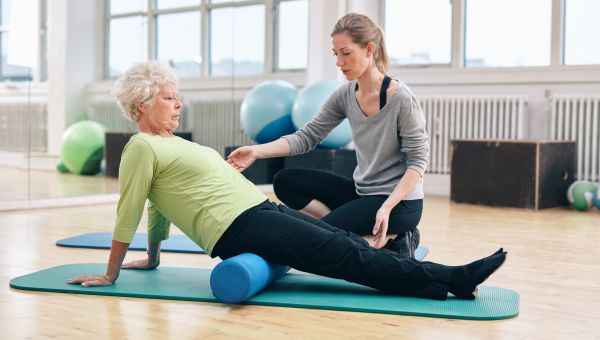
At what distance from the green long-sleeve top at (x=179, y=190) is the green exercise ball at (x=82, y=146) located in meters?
2.84

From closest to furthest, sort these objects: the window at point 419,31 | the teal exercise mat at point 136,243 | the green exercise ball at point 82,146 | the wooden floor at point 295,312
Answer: the wooden floor at point 295,312 < the teal exercise mat at point 136,243 < the green exercise ball at point 82,146 < the window at point 419,31

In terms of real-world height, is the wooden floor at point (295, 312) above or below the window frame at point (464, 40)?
below

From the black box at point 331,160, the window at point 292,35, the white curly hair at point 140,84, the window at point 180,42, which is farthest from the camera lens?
the window at point 292,35

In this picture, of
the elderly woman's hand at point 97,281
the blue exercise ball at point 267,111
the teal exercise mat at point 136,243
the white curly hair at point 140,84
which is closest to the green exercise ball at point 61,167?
the blue exercise ball at point 267,111

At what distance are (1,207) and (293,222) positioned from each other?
2.98m

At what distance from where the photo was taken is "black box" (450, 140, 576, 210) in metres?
5.16

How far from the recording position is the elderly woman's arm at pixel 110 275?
227cm

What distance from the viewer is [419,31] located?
6570mm

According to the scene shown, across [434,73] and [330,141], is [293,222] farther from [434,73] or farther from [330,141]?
[434,73]

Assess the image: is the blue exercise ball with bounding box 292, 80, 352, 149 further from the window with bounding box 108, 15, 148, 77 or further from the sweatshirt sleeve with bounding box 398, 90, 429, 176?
the sweatshirt sleeve with bounding box 398, 90, 429, 176

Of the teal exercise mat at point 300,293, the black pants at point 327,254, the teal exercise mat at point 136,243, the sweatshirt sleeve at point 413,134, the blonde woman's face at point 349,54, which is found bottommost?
the teal exercise mat at point 136,243

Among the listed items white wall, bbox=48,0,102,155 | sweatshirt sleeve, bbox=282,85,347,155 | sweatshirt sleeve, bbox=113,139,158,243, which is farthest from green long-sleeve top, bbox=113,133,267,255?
white wall, bbox=48,0,102,155

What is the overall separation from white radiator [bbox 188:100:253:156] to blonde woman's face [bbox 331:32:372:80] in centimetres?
344

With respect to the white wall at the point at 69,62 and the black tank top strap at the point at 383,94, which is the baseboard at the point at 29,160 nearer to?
the white wall at the point at 69,62
